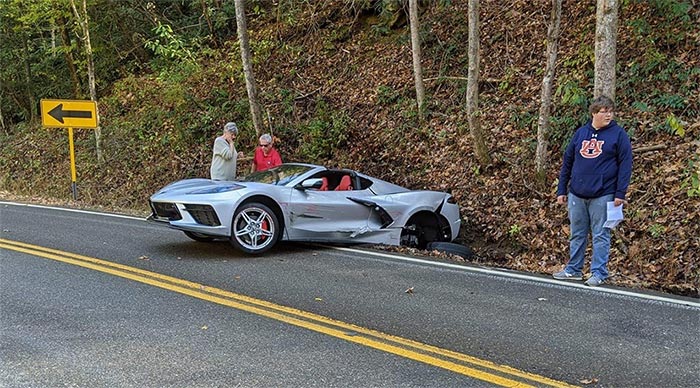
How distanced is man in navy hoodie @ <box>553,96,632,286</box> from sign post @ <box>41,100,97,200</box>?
11.4 m

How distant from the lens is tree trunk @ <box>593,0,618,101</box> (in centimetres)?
774

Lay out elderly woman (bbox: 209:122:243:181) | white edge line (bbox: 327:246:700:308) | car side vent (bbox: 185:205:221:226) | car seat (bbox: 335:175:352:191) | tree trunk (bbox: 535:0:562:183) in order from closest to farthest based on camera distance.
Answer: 1. white edge line (bbox: 327:246:700:308)
2. car side vent (bbox: 185:205:221:226)
3. car seat (bbox: 335:175:352:191)
4. elderly woman (bbox: 209:122:243:181)
5. tree trunk (bbox: 535:0:562:183)

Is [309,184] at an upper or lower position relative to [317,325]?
upper

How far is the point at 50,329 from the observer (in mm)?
4062

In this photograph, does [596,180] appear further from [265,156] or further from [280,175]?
[265,156]

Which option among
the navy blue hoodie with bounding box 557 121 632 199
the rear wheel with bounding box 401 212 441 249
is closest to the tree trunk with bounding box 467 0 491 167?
the rear wheel with bounding box 401 212 441 249

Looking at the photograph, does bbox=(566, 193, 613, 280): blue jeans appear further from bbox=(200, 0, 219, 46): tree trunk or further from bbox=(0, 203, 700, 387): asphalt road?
bbox=(200, 0, 219, 46): tree trunk

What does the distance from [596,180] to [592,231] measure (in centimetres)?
57

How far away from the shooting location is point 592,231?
19.2 ft

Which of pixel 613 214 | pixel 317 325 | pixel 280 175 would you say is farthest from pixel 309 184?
pixel 613 214

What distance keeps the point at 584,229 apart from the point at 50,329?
5.11m

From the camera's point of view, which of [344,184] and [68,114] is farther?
[68,114]

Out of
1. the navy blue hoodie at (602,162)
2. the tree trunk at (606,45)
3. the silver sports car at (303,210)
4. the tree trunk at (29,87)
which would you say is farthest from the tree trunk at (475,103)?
the tree trunk at (29,87)

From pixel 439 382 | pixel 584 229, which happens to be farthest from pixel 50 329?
pixel 584 229
